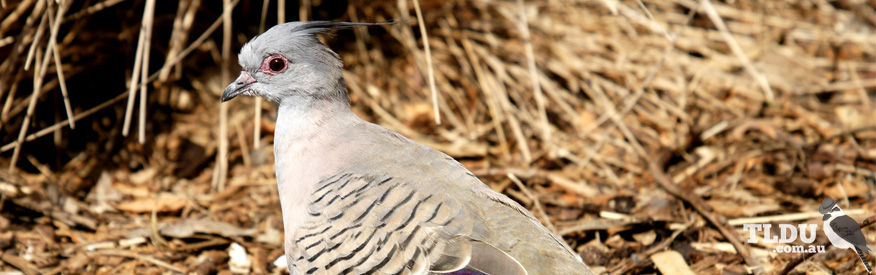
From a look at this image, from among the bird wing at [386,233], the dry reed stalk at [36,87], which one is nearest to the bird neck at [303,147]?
the bird wing at [386,233]

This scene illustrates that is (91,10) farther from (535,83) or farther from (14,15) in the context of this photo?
(535,83)

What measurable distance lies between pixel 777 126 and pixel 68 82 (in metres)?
4.26

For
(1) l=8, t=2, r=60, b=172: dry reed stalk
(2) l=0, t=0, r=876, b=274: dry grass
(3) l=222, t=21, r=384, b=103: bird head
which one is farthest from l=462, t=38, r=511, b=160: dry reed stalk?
(1) l=8, t=2, r=60, b=172: dry reed stalk

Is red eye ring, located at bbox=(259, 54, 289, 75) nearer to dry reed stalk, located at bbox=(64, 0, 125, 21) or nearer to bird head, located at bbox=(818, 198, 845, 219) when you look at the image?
dry reed stalk, located at bbox=(64, 0, 125, 21)

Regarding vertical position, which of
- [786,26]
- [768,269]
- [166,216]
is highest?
[786,26]

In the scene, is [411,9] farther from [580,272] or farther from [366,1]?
[580,272]

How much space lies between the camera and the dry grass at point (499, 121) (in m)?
3.74

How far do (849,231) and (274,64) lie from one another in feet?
8.56

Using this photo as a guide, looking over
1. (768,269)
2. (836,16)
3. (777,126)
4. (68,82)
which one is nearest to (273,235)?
(68,82)

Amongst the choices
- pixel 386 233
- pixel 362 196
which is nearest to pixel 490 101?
pixel 362 196

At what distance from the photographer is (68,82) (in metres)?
4.42

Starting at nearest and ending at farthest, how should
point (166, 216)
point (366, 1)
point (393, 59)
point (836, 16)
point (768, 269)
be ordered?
point (768, 269)
point (166, 216)
point (366, 1)
point (393, 59)
point (836, 16)

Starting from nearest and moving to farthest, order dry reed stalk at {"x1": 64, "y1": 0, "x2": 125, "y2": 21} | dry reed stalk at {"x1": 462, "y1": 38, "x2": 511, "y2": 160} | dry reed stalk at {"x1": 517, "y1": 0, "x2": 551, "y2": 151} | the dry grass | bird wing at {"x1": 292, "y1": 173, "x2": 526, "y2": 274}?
bird wing at {"x1": 292, "y1": 173, "x2": 526, "y2": 274}
the dry grass
dry reed stalk at {"x1": 64, "y1": 0, "x2": 125, "y2": 21}
dry reed stalk at {"x1": 517, "y1": 0, "x2": 551, "y2": 151}
dry reed stalk at {"x1": 462, "y1": 38, "x2": 511, "y2": 160}

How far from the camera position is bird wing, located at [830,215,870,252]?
3328 mm
